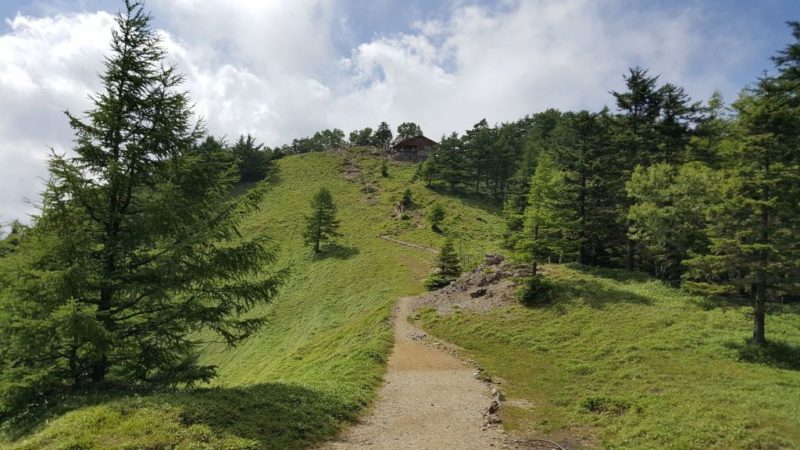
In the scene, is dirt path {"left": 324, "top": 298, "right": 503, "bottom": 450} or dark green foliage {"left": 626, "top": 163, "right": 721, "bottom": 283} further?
dark green foliage {"left": 626, "top": 163, "right": 721, "bottom": 283}

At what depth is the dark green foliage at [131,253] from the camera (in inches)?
446

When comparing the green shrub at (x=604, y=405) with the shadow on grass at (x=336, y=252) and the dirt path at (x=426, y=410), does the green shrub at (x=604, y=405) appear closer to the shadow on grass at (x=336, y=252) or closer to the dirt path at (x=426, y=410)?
the dirt path at (x=426, y=410)

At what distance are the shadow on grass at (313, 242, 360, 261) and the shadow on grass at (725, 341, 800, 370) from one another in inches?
1591

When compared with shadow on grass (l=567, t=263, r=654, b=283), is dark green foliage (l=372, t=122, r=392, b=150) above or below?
above

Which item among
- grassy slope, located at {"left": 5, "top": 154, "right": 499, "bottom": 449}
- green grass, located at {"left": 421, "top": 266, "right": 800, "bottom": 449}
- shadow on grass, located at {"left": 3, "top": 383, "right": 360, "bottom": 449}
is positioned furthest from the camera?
green grass, located at {"left": 421, "top": 266, "right": 800, "bottom": 449}

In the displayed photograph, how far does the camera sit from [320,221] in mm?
Result: 57000

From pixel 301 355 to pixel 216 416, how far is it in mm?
18654

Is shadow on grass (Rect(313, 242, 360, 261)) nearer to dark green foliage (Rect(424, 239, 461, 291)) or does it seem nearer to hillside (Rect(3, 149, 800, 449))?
hillside (Rect(3, 149, 800, 449))

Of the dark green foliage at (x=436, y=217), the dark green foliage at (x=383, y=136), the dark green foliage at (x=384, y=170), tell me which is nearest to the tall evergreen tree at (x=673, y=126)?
the dark green foliage at (x=436, y=217)

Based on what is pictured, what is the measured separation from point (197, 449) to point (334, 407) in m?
5.44

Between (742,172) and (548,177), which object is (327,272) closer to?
(548,177)

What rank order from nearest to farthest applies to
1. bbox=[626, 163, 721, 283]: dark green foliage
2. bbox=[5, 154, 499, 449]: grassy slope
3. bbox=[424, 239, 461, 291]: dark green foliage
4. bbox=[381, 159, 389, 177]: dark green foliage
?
bbox=[5, 154, 499, 449]: grassy slope
bbox=[626, 163, 721, 283]: dark green foliage
bbox=[424, 239, 461, 291]: dark green foliage
bbox=[381, 159, 389, 177]: dark green foliage

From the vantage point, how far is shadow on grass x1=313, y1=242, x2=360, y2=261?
54.8m

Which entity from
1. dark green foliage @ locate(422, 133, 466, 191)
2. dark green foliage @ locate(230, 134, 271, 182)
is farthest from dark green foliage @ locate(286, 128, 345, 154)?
dark green foliage @ locate(422, 133, 466, 191)
